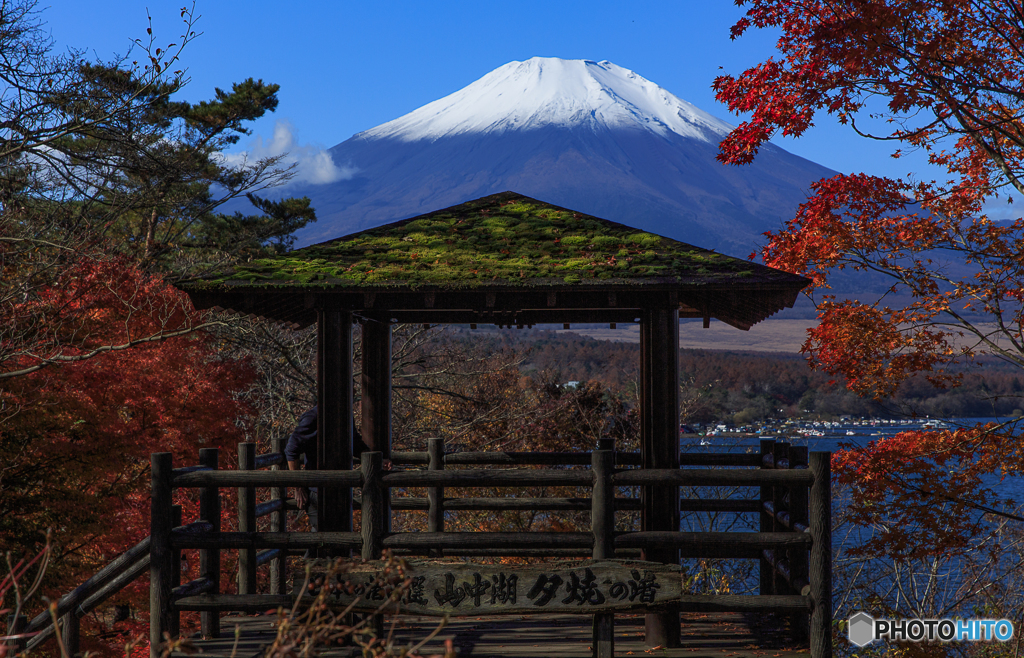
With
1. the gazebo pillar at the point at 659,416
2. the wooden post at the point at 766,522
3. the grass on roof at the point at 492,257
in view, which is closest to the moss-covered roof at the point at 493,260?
the grass on roof at the point at 492,257

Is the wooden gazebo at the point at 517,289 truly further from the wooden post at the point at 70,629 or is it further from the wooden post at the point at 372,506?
the wooden post at the point at 70,629

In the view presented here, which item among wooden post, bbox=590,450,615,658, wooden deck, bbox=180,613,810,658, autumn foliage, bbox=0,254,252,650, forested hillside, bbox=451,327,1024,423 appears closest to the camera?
wooden post, bbox=590,450,615,658

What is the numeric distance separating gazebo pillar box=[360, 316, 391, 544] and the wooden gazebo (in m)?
1.27

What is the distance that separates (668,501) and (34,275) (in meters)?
10.4

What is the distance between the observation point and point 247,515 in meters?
7.00

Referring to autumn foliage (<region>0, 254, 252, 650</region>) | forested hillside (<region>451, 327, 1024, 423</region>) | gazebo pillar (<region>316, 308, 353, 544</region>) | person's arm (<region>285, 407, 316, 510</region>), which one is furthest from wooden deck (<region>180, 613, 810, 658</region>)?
forested hillside (<region>451, 327, 1024, 423</region>)

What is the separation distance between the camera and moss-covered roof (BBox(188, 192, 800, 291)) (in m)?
6.41

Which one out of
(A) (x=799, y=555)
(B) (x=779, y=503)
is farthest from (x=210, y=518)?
(B) (x=779, y=503)

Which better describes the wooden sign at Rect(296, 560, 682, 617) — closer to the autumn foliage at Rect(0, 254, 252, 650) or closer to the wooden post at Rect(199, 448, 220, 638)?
the wooden post at Rect(199, 448, 220, 638)

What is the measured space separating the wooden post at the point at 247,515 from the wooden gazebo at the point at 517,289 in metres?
0.93

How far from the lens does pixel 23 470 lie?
9.80m

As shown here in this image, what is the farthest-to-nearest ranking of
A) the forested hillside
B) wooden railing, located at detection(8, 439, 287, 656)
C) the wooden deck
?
the forested hillside → the wooden deck → wooden railing, located at detection(8, 439, 287, 656)

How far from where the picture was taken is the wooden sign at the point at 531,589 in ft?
18.6

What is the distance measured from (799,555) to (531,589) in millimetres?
2315
